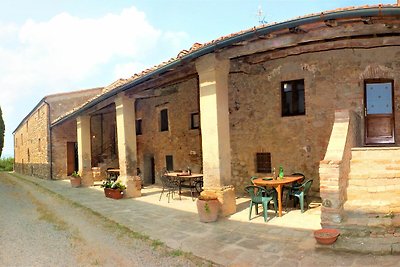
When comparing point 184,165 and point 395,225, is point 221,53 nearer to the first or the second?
point 395,225

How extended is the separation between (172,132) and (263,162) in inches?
186

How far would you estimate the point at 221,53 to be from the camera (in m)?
7.10

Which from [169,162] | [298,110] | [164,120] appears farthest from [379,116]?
[164,120]

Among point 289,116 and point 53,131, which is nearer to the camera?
point 289,116

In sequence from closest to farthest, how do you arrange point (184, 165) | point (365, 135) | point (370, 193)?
point (370, 193)
point (365, 135)
point (184, 165)

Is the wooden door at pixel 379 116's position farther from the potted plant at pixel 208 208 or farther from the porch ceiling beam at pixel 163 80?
the potted plant at pixel 208 208

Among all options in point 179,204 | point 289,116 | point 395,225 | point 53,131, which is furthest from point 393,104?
point 53,131

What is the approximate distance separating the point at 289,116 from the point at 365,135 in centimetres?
218

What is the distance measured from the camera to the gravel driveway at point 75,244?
15.2 ft

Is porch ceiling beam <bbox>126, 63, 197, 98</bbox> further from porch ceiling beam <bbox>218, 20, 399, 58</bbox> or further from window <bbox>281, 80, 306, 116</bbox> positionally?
window <bbox>281, 80, 306, 116</bbox>

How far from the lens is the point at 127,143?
10.8 meters

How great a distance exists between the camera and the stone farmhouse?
17.8ft

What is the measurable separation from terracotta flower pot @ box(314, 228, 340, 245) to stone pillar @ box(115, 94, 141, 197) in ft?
23.5

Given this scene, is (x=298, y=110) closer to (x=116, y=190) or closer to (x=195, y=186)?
(x=195, y=186)
